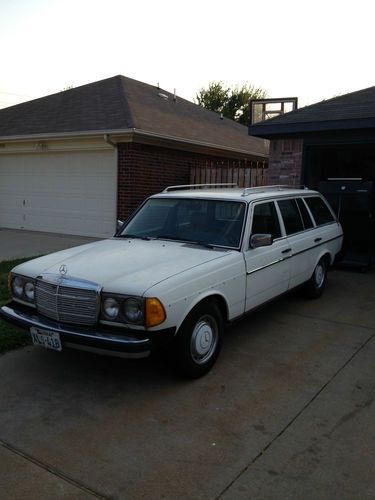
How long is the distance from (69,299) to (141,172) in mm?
8230

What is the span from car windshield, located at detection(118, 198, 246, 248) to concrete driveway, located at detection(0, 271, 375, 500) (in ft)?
3.87

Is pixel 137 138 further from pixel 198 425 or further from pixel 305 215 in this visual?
pixel 198 425

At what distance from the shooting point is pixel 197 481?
2.72 metres

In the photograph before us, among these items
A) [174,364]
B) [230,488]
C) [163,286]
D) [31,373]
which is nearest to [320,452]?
[230,488]

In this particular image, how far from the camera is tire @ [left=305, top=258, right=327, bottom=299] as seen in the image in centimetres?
646

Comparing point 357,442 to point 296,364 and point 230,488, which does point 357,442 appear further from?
point 296,364

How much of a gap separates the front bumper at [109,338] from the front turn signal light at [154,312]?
0.09m

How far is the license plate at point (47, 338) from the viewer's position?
374 cm

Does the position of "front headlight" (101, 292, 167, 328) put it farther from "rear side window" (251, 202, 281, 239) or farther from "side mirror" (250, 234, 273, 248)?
"rear side window" (251, 202, 281, 239)

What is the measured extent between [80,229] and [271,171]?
5605mm

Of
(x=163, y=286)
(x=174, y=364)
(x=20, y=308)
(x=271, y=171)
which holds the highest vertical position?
(x=271, y=171)

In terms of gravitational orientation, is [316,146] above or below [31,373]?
above

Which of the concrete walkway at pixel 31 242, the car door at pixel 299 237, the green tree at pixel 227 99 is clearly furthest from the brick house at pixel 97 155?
the green tree at pixel 227 99

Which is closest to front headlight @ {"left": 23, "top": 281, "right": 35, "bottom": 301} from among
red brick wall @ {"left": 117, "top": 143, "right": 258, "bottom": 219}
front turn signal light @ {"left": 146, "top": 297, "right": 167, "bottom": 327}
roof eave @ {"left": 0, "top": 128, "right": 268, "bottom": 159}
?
front turn signal light @ {"left": 146, "top": 297, "right": 167, "bottom": 327}
